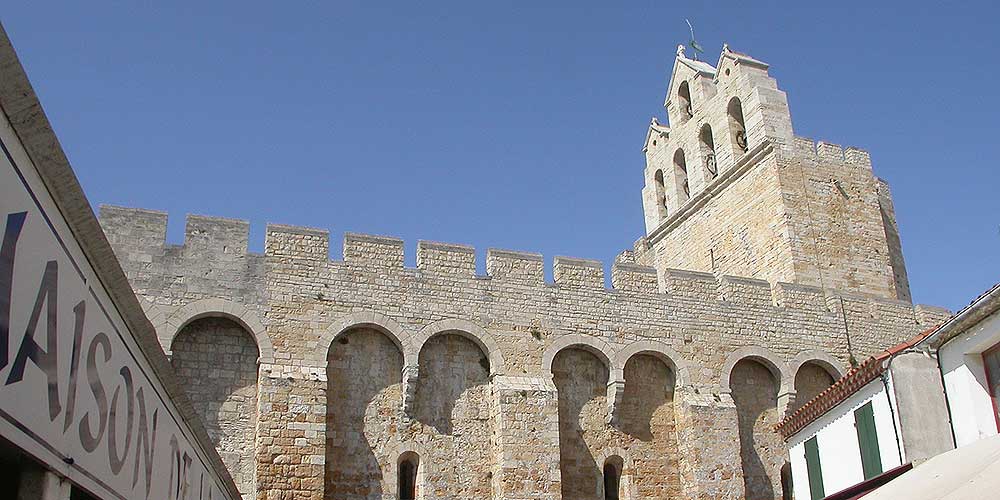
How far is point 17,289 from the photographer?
4000mm

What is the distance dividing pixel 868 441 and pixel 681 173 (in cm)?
1439

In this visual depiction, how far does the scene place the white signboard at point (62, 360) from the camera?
12.9 feet

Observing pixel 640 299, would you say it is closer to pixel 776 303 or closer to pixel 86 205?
pixel 776 303

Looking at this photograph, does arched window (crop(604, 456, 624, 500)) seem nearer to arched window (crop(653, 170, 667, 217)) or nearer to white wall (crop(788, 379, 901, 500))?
white wall (crop(788, 379, 901, 500))

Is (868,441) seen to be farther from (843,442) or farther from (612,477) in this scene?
(612,477)

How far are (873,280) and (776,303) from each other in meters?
3.17

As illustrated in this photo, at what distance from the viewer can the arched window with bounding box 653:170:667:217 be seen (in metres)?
27.5

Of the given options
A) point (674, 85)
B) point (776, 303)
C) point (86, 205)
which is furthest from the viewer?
point (674, 85)

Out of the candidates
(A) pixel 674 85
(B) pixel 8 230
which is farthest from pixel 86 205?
(A) pixel 674 85

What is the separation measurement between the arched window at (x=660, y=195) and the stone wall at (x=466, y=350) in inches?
283

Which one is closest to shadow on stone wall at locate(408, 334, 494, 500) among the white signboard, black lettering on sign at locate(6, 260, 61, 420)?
the white signboard

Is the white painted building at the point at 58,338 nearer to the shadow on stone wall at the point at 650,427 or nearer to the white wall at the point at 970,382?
the white wall at the point at 970,382

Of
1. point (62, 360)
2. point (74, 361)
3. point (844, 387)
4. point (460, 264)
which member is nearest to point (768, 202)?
Answer: point (460, 264)

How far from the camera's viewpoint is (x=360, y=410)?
55.1 feet
